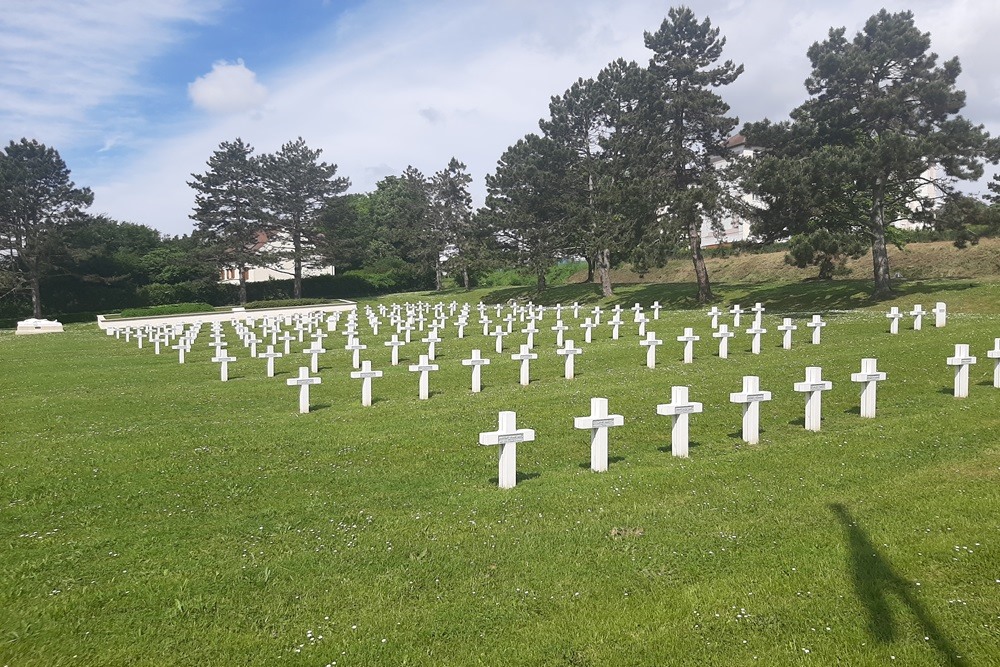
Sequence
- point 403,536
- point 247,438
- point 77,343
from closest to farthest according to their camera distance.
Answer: point 403,536, point 247,438, point 77,343

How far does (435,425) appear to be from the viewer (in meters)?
11.0

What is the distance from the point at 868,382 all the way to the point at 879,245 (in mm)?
23018

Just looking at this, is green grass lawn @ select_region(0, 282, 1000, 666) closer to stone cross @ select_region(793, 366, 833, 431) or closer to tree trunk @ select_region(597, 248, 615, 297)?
stone cross @ select_region(793, 366, 833, 431)

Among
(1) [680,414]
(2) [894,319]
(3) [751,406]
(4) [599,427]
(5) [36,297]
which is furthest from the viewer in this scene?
(5) [36,297]

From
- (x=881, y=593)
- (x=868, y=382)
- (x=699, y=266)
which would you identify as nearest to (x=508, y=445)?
(x=881, y=593)

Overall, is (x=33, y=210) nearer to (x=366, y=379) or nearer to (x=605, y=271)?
(x=605, y=271)

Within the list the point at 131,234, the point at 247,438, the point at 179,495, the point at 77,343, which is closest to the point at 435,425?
the point at 247,438

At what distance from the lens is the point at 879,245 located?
3023 cm

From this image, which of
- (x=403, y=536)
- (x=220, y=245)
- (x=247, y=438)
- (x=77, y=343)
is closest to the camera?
(x=403, y=536)

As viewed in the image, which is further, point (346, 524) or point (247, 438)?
point (247, 438)

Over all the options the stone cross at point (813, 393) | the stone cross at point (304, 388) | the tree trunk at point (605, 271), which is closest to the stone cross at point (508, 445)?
the stone cross at point (813, 393)

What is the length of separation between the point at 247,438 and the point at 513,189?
44254mm

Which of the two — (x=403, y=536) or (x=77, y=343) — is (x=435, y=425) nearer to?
(x=403, y=536)

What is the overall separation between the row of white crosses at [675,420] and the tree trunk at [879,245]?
2235 centimetres
